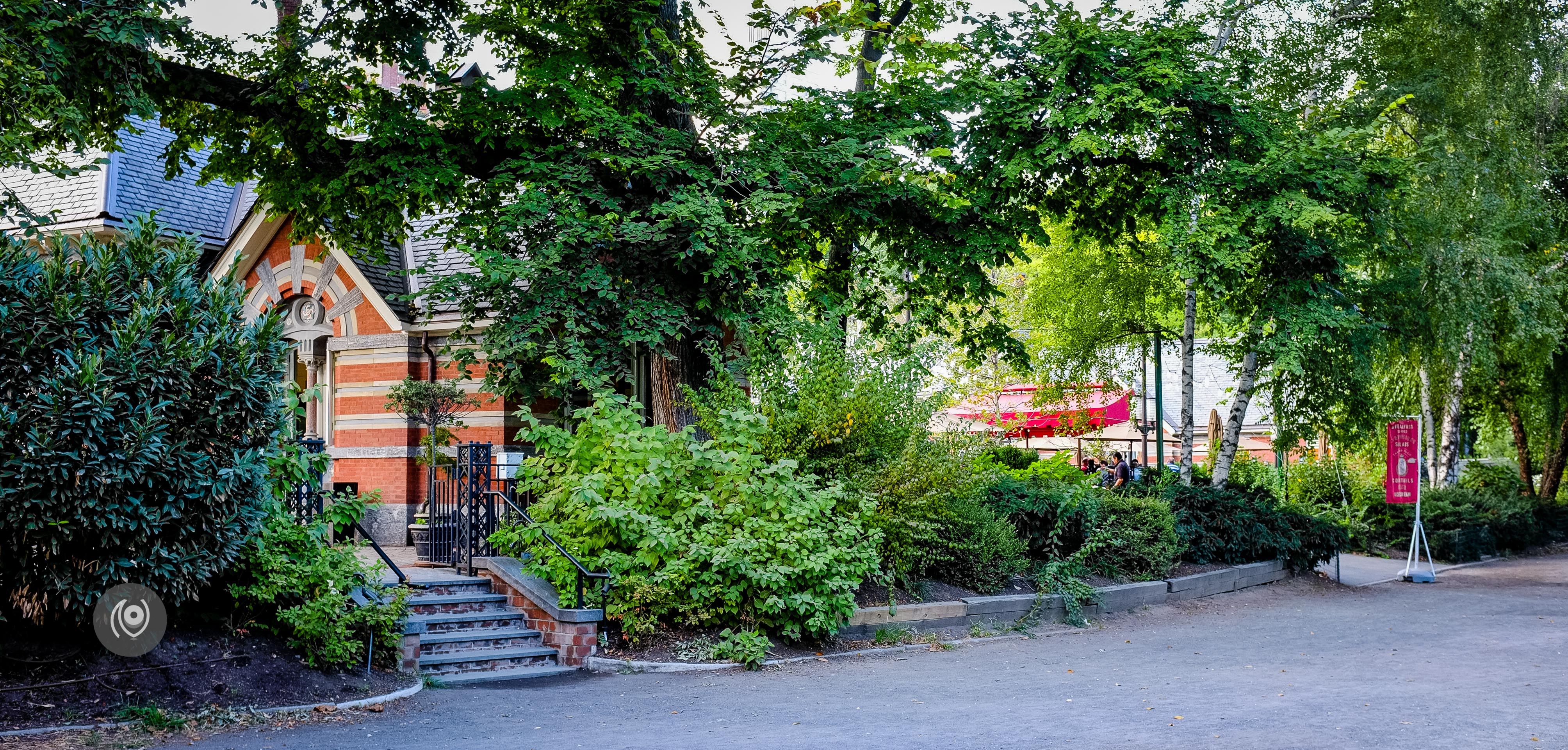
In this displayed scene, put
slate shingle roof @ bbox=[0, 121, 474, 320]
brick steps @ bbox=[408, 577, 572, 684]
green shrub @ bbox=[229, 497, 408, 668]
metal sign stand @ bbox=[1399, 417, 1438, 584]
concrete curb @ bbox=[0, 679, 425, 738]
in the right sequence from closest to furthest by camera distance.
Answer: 1. concrete curb @ bbox=[0, 679, 425, 738]
2. green shrub @ bbox=[229, 497, 408, 668]
3. brick steps @ bbox=[408, 577, 572, 684]
4. metal sign stand @ bbox=[1399, 417, 1438, 584]
5. slate shingle roof @ bbox=[0, 121, 474, 320]

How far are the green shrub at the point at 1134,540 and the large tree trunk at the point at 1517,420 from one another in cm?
1507

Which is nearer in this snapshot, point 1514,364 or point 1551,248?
point 1551,248

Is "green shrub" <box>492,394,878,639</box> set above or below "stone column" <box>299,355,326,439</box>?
below

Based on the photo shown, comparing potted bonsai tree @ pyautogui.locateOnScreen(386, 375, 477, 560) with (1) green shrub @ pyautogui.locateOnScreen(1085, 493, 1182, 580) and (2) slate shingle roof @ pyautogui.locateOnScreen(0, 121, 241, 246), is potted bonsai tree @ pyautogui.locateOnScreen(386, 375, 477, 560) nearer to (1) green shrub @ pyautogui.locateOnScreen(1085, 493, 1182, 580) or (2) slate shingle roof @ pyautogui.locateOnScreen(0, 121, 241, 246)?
(2) slate shingle roof @ pyautogui.locateOnScreen(0, 121, 241, 246)

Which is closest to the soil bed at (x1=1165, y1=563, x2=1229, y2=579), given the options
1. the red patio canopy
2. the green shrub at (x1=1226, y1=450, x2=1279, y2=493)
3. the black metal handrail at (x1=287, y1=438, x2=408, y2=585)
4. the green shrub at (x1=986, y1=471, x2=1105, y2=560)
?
the green shrub at (x1=986, y1=471, x2=1105, y2=560)

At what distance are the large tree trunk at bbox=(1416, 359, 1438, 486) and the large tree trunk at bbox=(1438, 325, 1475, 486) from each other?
0.26 m

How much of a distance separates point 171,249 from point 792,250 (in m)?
8.20

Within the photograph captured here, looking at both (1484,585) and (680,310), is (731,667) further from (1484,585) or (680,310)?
(1484,585)

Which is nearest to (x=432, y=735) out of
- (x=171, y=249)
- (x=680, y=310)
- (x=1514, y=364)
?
(x=171, y=249)

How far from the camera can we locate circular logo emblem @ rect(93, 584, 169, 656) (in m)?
7.84

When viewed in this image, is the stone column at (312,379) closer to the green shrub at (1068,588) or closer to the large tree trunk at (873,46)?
the large tree trunk at (873,46)

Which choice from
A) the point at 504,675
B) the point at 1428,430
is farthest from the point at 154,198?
the point at 1428,430

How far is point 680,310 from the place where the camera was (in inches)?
531

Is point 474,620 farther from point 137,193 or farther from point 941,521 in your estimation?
point 137,193
